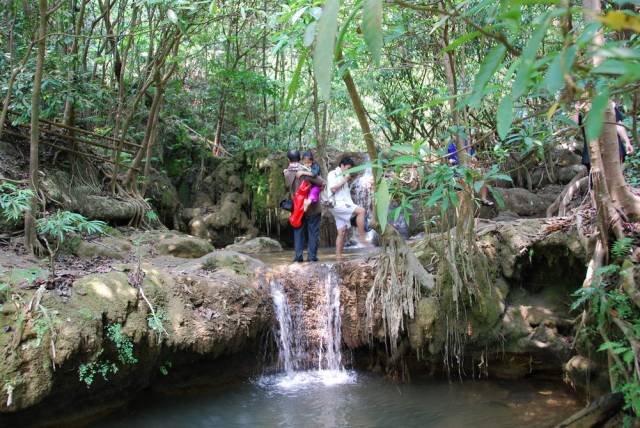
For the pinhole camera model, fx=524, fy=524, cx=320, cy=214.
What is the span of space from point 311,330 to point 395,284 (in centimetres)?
158

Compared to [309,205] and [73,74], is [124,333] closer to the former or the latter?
[309,205]

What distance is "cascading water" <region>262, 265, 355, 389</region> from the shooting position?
666 cm

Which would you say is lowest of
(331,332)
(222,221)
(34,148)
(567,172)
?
(331,332)

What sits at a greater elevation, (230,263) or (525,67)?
(525,67)

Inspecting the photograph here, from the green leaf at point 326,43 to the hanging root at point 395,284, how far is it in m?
4.70

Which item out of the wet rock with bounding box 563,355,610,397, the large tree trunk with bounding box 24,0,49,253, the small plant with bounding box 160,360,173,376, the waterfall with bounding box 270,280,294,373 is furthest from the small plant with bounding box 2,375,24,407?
the wet rock with bounding box 563,355,610,397

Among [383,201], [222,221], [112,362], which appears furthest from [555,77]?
[222,221]

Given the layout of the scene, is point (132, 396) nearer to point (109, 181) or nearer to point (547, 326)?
point (547, 326)

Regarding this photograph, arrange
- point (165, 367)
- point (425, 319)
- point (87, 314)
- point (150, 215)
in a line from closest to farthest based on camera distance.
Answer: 1. point (87, 314)
2. point (165, 367)
3. point (425, 319)
4. point (150, 215)

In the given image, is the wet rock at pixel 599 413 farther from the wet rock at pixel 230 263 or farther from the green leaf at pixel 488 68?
the wet rock at pixel 230 263

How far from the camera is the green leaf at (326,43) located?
98 centimetres

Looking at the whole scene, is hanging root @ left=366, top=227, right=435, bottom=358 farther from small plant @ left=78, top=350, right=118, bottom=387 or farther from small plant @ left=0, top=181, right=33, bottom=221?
small plant @ left=0, top=181, right=33, bottom=221

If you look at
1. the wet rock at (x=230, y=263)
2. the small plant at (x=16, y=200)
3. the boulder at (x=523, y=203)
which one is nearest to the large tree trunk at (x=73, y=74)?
the small plant at (x=16, y=200)

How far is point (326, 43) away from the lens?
38.6 inches
